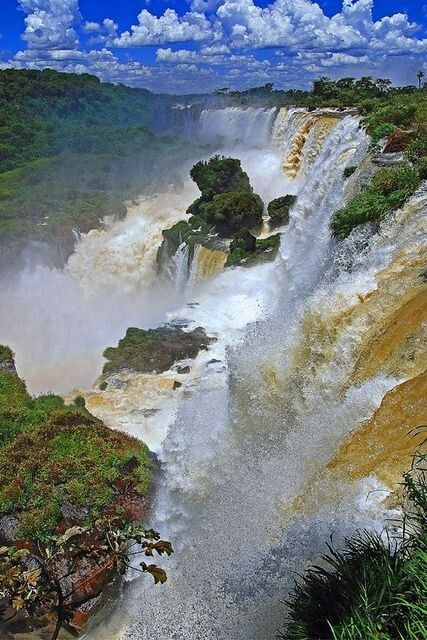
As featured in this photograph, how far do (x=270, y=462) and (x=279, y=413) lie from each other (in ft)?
3.46

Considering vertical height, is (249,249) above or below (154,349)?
above

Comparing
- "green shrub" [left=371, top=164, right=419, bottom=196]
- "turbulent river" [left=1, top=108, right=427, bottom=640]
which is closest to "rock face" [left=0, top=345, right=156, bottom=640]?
"turbulent river" [left=1, top=108, right=427, bottom=640]

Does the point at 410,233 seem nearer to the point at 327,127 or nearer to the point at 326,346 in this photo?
the point at 326,346

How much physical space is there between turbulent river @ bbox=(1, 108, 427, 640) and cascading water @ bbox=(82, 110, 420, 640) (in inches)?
0.9

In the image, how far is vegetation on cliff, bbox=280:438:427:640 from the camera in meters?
3.71

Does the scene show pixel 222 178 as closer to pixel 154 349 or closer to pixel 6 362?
pixel 154 349

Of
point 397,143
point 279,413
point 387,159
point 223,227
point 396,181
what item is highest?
point 397,143

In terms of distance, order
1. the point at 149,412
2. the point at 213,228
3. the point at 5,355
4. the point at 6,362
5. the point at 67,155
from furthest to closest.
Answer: the point at 67,155, the point at 213,228, the point at 5,355, the point at 6,362, the point at 149,412

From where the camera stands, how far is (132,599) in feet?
24.5

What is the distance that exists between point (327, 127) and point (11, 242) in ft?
57.9

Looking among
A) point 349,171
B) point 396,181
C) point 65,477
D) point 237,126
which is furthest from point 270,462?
point 237,126

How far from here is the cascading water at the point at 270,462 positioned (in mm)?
6387

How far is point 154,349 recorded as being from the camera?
15031 mm

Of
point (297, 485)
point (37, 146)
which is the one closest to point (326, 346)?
point (297, 485)
